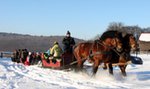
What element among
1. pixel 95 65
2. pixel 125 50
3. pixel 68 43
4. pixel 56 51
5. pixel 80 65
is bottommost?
pixel 80 65

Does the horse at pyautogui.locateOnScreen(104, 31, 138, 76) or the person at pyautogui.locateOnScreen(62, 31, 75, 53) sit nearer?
the horse at pyautogui.locateOnScreen(104, 31, 138, 76)

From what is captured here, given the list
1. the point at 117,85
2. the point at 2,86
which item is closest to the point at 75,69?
the point at 117,85

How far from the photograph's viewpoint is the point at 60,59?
18.4 metres

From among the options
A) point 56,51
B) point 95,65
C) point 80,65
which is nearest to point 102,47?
point 95,65

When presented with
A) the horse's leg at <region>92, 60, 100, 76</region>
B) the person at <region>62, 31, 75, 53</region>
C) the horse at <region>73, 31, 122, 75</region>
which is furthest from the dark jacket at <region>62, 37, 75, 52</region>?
the horse's leg at <region>92, 60, 100, 76</region>

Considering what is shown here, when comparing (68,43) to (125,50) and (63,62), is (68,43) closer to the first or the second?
(63,62)

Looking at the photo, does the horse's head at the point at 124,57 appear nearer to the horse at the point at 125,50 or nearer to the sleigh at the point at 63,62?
the horse at the point at 125,50

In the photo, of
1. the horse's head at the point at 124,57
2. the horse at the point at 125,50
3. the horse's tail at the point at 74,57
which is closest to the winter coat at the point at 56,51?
the horse's tail at the point at 74,57

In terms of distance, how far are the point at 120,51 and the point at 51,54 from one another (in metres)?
5.35

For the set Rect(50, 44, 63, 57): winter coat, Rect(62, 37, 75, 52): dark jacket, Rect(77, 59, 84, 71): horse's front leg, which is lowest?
Rect(77, 59, 84, 71): horse's front leg

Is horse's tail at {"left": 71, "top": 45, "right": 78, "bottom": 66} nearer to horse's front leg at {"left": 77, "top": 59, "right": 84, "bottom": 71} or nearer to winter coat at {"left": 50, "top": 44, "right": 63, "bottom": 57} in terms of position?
horse's front leg at {"left": 77, "top": 59, "right": 84, "bottom": 71}

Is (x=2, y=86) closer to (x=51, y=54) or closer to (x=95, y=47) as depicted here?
(x=95, y=47)

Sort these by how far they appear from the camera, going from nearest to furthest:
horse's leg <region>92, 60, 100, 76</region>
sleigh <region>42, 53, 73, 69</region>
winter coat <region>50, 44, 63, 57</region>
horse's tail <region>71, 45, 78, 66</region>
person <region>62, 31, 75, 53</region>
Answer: horse's leg <region>92, 60, 100, 76</region>, horse's tail <region>71, 45, 78, 66</region>, sleigh <region>42, 53, 73, 69</region>, person <region>62, 31, 75, 53</region>, winter coat <region>50, 44, 63, 57</region>

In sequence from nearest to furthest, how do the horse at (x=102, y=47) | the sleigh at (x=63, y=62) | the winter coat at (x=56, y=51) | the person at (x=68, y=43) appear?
the horse at (x=102, y=47) < the sleigh at (x=63, y=62) < the person at (x=68, y=43) < the winter coat at (x=56, y=51)
